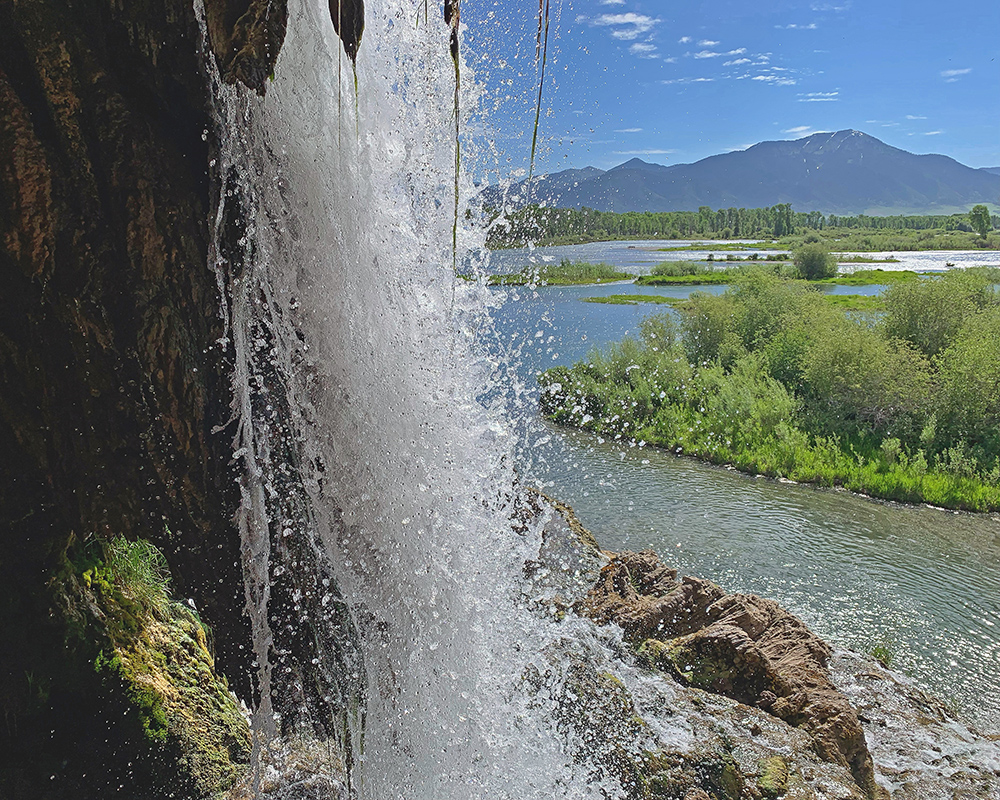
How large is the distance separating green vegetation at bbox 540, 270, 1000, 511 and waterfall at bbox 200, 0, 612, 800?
12.2 m

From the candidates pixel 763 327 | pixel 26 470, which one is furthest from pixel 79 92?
pixel 763 327

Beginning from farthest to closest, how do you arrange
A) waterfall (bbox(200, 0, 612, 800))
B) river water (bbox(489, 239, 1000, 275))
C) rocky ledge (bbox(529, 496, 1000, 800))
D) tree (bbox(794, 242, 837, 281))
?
tree (bbox(794, 242, 837, 281)), river water (bbox(489, 239, 1000, 275)), rocky ledge (bbox(529, 496, 1000, 800)), waterfall (bbox(200, 0, 612, 800))

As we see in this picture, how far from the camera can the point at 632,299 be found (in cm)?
4350

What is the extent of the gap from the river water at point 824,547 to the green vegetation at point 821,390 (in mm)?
942

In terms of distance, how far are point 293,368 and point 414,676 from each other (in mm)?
2399

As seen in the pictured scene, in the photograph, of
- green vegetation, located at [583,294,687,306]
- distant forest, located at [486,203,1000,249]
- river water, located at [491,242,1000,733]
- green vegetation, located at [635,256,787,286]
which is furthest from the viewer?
distant forest, located at [486,203,1000,249]

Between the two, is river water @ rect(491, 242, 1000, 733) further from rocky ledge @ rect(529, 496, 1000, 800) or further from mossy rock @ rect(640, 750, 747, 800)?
mossy rock @ rect(640, 750, 747, 800)

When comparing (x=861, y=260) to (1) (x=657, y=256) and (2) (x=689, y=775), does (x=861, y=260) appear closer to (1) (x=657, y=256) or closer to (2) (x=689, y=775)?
(1) (x=657, y=256)

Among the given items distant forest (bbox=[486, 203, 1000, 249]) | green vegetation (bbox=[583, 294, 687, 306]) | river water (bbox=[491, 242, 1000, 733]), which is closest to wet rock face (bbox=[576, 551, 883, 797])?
river water (bbox=[491, 242, 1000, 733])

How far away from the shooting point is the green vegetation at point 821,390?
1480 centimetres

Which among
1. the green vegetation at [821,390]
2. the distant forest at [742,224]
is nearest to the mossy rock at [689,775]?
the green vegetation at [821,390]

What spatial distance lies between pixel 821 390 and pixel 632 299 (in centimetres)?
2633

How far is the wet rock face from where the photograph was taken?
5.55 meters

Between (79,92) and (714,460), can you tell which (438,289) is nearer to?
(79,92)
